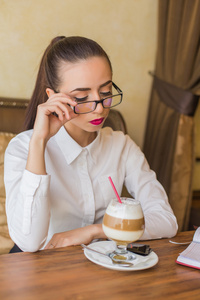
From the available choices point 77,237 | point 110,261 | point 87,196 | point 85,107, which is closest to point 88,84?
point 85,107

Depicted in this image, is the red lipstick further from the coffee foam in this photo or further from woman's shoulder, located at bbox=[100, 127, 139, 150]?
the coffee foam

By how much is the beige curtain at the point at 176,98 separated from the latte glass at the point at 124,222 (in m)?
1.67

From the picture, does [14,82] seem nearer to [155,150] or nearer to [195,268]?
[155,150]

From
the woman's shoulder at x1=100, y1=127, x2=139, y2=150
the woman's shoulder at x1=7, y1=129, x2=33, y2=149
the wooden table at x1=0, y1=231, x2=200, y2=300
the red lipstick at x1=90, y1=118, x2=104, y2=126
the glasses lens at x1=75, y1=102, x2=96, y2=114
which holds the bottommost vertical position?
the wooden table at x1=0, y1=231, x2=200, y2=300

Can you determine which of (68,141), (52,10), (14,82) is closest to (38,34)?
(52,10)

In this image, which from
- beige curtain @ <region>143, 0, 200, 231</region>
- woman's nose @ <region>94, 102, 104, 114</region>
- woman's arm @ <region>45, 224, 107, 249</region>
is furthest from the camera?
beige curtain @ <region>143, 0, 200, 231</region>

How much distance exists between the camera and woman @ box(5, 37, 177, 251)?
1368 millimetres

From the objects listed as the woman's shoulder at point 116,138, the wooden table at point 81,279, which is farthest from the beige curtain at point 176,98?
the wooden table at point 81,279

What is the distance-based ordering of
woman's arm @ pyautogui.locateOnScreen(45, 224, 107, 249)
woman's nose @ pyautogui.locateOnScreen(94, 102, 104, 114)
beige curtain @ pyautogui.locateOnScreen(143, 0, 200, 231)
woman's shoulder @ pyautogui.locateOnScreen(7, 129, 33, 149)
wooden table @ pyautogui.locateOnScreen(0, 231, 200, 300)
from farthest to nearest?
beige curtain @ pyautogui.locateOnScreen(143, 0, 200, 231) → woman's shoulder @ pyautogui.locateOnScreen(7, 129, 33, 149) → woman's nose @ pyautogui.locateOnScreen(94, 102, 104, 114) → woman's arm @ pyautogui.locateOnScreen(45, 224, 107, 249) → wooden table @ pyautogui.locateOnScreen(0, 231, 200, 300)

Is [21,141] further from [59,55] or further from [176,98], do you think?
[176,98]

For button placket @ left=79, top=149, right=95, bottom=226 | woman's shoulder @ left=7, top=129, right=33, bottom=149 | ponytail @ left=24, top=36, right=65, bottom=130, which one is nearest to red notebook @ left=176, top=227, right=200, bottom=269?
button placket @ left=79, top=149, right=95, bottom=226

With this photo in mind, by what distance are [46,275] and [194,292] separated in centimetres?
38

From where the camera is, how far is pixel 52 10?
2.57 meters

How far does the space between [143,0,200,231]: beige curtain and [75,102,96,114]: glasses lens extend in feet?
4.54
